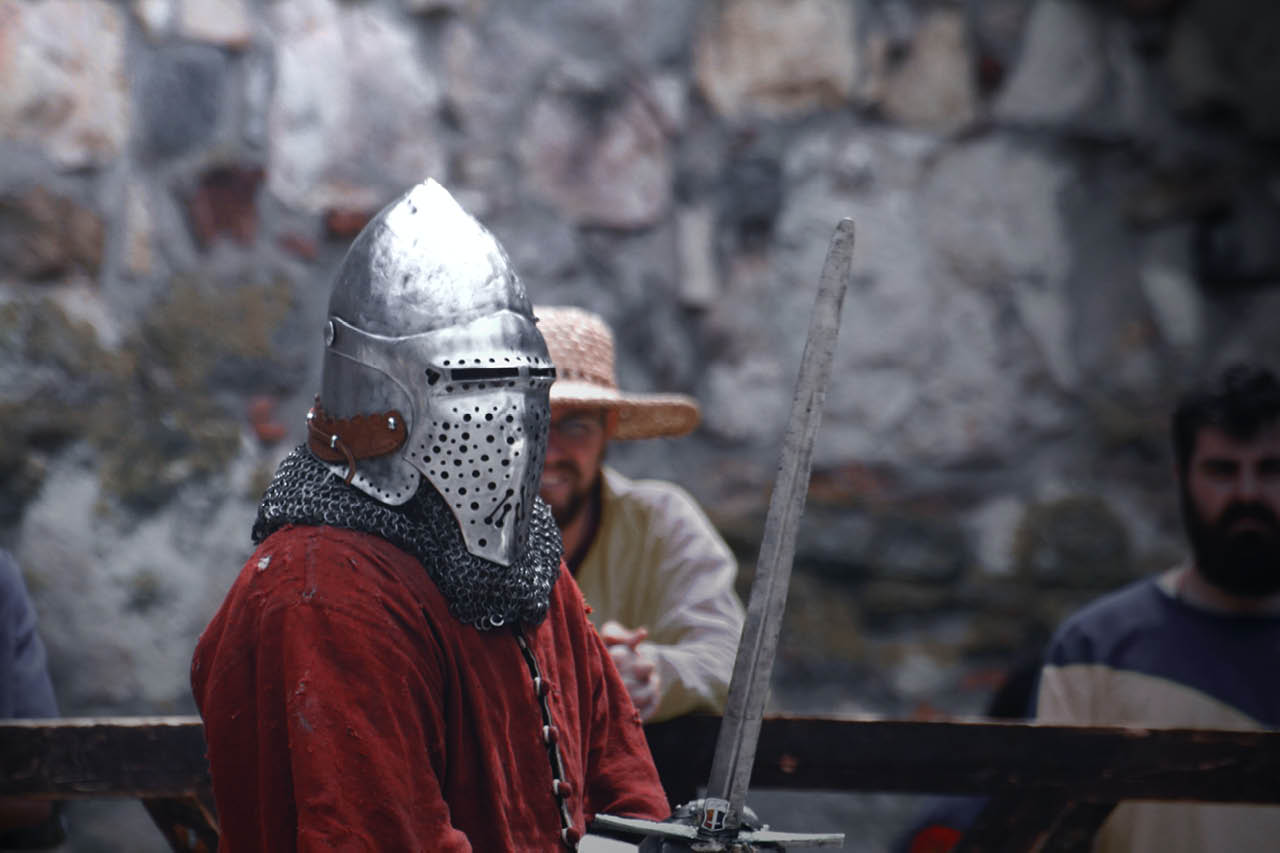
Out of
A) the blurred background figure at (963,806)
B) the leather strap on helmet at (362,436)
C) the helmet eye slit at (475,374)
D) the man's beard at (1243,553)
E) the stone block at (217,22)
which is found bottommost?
the blurred background figure at (963,806)

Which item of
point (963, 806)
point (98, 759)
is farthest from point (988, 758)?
point (98, 759)

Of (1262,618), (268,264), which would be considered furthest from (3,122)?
(1262,618)

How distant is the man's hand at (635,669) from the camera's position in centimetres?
218

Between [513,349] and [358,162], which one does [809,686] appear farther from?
[513,349]

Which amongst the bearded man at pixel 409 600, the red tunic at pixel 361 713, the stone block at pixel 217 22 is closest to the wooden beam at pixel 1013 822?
the bearded man at pixel 409 600

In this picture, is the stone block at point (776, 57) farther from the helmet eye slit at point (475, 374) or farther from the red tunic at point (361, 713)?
the red tunic at point (361, 713)

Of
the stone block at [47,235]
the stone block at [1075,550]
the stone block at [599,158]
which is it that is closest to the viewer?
the stone block at [47,235]

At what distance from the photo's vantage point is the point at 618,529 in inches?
105

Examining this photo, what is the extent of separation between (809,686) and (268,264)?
164cm

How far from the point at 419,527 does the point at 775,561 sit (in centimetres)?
41

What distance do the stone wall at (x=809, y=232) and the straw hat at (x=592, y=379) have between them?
0.68 meters

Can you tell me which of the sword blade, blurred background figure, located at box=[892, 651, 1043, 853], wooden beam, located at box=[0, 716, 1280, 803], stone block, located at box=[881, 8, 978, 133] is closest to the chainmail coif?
the sword blade

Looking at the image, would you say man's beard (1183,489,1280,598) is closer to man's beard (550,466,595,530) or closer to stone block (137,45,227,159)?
man's beard (550,466,595,530)

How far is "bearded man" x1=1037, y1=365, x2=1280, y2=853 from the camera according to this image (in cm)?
275
